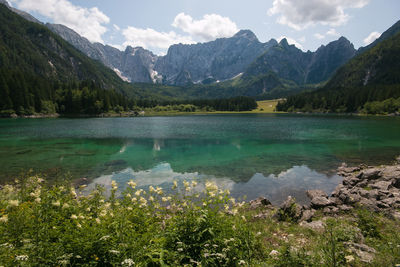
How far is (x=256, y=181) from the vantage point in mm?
24984

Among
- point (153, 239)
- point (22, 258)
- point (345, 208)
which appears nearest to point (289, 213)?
point (345, 208)

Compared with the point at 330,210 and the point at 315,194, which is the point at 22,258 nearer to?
the point at 330,210

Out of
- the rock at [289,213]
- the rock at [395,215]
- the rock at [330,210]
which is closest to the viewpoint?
the rock at [395,215]

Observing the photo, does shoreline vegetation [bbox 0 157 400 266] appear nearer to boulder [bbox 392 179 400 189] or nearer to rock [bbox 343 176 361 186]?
boulder [bbox 392 179 400 189]

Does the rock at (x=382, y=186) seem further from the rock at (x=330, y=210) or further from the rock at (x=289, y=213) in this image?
the rock at (x=289, y=213)

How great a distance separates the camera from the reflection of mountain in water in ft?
71.5

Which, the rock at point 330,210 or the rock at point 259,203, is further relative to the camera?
the rock at point 259,203

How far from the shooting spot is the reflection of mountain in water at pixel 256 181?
21.8 meters

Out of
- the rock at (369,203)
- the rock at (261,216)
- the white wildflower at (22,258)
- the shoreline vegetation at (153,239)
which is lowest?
the rock at (261,216)

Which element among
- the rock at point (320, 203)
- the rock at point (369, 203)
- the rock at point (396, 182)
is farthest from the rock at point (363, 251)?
the rock at point (396, 182)

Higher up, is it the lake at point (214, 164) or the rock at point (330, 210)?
the rock at point (330, 210)

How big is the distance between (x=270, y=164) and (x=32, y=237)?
30.5 m

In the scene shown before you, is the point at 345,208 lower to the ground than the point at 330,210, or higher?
higher

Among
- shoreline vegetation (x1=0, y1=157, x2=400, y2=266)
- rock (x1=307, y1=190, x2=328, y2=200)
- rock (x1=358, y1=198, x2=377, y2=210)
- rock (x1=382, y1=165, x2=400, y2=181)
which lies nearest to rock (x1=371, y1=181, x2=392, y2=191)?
rock (x1=382, y1=165, x2=400, y2=181)
